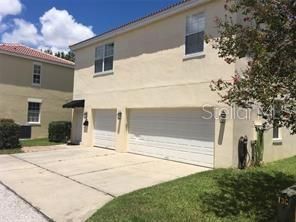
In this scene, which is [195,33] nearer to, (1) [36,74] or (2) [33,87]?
(2) [33,87]

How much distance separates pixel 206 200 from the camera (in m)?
7.98

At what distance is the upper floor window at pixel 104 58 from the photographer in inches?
726

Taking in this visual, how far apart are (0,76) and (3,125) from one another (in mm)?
6440

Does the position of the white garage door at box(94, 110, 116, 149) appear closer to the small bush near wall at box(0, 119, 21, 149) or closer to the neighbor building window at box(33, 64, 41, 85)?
the small bush near wall at box(0, 119, 21, 149)

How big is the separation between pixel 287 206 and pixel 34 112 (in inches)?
927

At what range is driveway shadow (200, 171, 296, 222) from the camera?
730 centimetres

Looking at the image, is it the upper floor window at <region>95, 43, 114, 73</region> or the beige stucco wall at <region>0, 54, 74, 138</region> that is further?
the beige stucco wall at <region>0, 54, 74, 138</region>

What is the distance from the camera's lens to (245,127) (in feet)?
39.8

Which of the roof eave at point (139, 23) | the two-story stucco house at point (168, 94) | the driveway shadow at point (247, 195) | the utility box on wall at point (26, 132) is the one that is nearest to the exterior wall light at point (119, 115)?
the two-story stucco house at point (168, 94)

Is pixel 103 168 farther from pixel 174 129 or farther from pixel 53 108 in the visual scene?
pixel 53 108

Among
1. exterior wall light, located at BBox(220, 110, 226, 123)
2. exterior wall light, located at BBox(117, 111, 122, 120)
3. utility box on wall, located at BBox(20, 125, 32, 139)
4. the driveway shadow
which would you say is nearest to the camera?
the driveway shadow

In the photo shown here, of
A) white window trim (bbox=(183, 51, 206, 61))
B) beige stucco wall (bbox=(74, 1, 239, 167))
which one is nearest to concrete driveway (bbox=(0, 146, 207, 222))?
beige stucco wall (bbox=(74, 1, 239, 167))

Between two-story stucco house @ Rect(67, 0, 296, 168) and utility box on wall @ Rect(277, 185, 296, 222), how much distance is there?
6.11 m

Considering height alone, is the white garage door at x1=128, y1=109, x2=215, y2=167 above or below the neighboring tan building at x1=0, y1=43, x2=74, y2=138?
below
